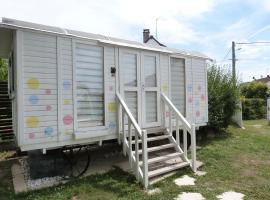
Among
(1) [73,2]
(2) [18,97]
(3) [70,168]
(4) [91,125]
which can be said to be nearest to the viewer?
(2) [18,97]

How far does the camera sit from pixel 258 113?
50.2 feet

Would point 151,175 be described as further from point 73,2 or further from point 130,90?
point 73,2

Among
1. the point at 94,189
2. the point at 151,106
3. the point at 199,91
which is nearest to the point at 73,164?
the point at 94,189

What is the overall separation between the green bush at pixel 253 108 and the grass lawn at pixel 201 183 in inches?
340

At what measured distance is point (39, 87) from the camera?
174 inches

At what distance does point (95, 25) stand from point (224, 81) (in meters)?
4.78

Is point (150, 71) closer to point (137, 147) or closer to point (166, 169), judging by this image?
point (137, 147)

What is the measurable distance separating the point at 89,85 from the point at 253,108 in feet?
42.1

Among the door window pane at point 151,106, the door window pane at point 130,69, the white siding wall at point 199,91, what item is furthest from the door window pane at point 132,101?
the white siding wall at point 199,91

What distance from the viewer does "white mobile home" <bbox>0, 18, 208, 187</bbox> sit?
4328 millimetres

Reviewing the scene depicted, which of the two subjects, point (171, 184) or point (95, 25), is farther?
point (95, 25)

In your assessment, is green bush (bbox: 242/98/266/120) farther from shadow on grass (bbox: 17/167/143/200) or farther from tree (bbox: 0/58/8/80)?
tree (bbox: 0/58/8/80)

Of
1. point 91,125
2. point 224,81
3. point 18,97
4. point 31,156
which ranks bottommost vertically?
point 31,156

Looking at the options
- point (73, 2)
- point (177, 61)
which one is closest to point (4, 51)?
point (73, 2)
